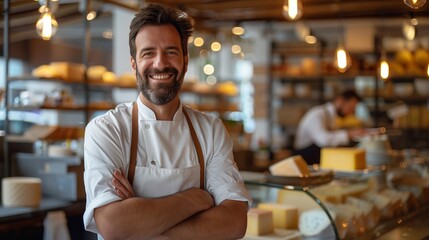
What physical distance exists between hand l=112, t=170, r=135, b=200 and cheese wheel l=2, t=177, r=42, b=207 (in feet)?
8.52

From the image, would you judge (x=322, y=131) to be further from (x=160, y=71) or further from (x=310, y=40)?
(x=160, y=71)

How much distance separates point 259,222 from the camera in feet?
9.45

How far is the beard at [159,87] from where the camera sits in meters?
1.95

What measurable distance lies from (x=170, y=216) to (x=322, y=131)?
5.29m

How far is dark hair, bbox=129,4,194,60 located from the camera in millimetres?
1960

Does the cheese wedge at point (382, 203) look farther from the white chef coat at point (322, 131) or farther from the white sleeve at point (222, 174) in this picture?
the white chef coat at point (322, 131)

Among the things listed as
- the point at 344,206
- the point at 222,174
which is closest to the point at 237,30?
the point at 344,206

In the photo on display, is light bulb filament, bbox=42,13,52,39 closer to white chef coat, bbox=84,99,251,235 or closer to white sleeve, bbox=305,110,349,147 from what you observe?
white chef coat, bbox=84,99,251,235

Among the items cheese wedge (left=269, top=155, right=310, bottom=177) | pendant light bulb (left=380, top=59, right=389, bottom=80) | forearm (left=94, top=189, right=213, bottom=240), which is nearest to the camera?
forearm (left=94, top=189, right=213, bottom=240)

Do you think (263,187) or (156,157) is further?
(263,187)

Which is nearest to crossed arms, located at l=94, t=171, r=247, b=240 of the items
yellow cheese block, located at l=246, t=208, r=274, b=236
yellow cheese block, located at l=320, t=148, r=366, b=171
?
yellow cheese block, located at l=246, t=208, r=274, b=236

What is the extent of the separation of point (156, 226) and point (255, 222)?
3.70 ft

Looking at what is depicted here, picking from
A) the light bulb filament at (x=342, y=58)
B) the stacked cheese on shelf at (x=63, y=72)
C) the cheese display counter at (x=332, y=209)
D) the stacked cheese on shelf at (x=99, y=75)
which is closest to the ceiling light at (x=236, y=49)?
the stacked cheese on shelf at (x=99, y=75)

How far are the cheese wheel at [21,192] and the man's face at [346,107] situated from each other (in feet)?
13.1
